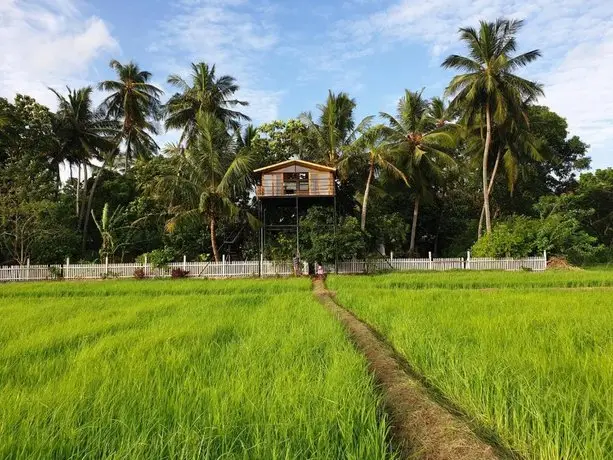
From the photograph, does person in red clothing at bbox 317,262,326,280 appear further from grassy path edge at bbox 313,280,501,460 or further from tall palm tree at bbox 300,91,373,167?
grassy path edge at bbox 313,280,501,460

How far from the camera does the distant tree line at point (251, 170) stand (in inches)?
808

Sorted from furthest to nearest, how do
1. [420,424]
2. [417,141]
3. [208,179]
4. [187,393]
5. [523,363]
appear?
1. [417,141]
2. [208,179]
3. [523,363]
4. [187,393]
5. [420,424]

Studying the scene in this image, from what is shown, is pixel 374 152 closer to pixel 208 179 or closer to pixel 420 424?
pixel 208 179

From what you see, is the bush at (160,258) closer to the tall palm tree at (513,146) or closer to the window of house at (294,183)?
the window of house at (294,183)

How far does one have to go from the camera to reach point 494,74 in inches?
867

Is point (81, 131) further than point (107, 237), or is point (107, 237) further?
point (81, 131)

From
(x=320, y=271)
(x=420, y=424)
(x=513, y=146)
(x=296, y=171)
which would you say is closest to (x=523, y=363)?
(x=420, y=424)

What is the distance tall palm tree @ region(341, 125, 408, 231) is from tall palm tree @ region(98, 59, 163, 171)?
12.6m

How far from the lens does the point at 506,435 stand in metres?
2.74

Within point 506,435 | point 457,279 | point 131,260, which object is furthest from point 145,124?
point 506,435

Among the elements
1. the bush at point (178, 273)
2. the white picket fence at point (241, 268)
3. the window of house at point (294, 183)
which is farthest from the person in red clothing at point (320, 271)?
the bush at point (178, 273)

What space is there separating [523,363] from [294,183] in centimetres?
1800

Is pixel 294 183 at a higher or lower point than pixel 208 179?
lower

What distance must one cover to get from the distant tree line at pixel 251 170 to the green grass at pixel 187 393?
579 inches
